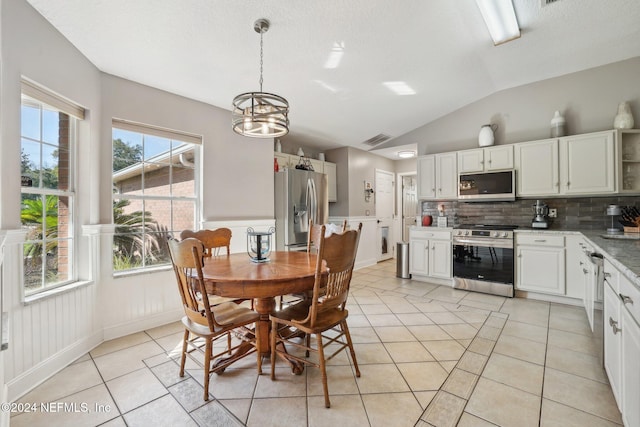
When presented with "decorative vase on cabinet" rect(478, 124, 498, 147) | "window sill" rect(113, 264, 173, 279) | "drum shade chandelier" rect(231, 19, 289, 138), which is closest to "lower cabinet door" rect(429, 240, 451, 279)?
"decorative vase on cabinet" rect(478, 124, 498, 147)

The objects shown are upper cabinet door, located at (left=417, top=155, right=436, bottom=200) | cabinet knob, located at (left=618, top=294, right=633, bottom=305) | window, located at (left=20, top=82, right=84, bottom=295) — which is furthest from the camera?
upper cabinet door, located at (left=417, top=155, right=436, bottom=200)

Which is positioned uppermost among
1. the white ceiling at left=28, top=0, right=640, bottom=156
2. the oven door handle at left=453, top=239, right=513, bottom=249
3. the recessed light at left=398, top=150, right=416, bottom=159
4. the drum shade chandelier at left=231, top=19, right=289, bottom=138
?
the white ceiling at left=28, top=0, right=640, bottom=156

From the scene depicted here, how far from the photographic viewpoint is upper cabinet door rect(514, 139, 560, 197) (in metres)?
3.60

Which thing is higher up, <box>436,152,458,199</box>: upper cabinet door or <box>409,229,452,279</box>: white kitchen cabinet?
<box>436,152,458,199</box>: upper cabinet door

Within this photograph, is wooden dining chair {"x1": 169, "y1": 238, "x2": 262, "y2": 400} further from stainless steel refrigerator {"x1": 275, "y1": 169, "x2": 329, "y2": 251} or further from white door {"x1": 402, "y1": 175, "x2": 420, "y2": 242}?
white door {"x1": 402, "y1": 175, "x2": 420, "y2": 242}

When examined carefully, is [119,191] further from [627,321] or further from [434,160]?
[434,160]

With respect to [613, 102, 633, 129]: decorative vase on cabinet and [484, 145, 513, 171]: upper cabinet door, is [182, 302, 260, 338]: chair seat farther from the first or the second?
[613, 102, 633, 129]: decorative vase on cabinet

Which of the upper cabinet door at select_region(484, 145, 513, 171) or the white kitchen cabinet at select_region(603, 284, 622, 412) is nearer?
the white kitchen cabinet at select_region(603, 284, 622, 412)

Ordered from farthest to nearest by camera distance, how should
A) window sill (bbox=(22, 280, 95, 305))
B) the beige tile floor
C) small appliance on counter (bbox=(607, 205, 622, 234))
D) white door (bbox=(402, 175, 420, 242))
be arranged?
white door (bbox=(402, 175, 420, 242)) → small appliance on counter (bbox=(607, 205, 622, 234)) → window sill (bbox=(22, 280, 95, 305)) → the beige tile floor

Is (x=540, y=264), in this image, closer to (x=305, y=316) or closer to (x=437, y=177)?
(x=437, y=177)

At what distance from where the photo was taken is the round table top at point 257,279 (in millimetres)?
1656

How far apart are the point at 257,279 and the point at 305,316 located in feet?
1.63

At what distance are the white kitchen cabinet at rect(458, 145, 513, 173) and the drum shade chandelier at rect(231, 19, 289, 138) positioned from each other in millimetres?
3146

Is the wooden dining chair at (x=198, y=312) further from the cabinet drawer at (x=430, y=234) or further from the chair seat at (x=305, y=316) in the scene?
the cabinet drawer at (x=430, y=234)
